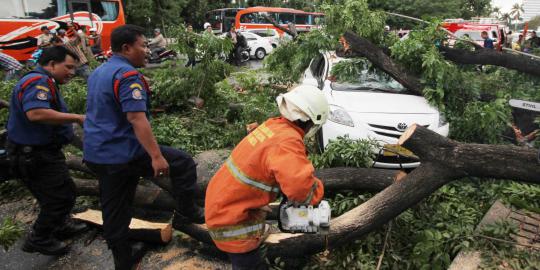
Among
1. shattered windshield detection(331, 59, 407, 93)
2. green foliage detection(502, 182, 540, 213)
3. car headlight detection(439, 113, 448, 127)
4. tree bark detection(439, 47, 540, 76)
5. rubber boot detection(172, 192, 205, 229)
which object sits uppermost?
tree bark detection(439, 47, 540, 76)

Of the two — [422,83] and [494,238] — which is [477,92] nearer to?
[422,83]

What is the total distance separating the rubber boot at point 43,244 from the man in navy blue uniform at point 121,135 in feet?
2.25

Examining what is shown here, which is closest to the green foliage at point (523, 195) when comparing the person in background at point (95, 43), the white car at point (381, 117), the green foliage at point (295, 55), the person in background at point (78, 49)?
the white car at point (381, 117)

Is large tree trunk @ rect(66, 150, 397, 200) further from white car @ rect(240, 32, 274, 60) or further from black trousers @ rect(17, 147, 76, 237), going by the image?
white car @ rect(240, 32, 274, 60)

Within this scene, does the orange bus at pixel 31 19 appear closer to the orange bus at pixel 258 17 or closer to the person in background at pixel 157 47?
the person in background at pixel 157 47

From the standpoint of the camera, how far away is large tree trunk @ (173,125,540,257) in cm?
276

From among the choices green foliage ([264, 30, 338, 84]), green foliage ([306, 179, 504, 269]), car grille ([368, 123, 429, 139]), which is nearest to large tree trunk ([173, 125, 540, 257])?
green foliage ([306, 179, 504, 269])

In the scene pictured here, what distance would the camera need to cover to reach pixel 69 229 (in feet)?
10.8

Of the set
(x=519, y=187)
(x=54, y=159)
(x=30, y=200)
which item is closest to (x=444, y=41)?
(x=519, y=187)

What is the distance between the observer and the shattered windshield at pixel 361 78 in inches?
202

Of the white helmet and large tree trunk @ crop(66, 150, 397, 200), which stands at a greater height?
the white helmet

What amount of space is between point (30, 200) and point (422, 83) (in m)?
4.90

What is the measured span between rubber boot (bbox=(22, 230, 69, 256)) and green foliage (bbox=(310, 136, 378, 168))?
2.51 metres

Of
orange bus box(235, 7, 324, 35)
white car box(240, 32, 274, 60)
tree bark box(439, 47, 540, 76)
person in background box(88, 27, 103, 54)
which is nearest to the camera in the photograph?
tree bark box(439, 47, 540, 76)
